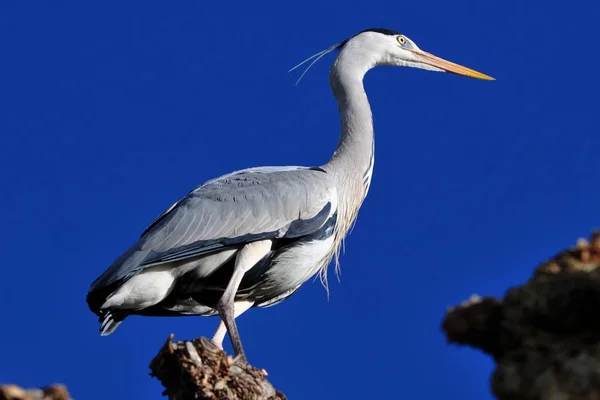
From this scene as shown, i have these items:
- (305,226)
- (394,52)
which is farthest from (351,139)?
(394,52)

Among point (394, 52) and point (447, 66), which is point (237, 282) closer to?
point (394, 52)

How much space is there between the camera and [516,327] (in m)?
3.42

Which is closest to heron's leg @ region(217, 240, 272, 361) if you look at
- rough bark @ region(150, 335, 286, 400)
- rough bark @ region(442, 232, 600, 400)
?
rough bark @ region(150, 335, 286, 400)

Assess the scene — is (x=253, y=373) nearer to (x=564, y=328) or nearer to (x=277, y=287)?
(x=277, y=287)

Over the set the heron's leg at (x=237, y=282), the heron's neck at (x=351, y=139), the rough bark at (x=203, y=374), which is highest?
the heron's neck at (x=351, y=139)

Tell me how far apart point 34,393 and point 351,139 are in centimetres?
622

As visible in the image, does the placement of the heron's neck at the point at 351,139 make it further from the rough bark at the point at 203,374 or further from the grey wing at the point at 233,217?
the rough bark at the point at 203,374

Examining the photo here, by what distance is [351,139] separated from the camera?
980 centimetres

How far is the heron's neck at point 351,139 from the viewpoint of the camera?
944 centimetres

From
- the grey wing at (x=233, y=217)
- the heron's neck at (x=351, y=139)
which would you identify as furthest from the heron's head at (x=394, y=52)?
the grey wing at (x=233, y=217)

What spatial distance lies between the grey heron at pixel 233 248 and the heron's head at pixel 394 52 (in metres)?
1.72

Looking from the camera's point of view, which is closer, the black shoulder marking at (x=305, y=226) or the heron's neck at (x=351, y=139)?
the black shoulder marking at (x=305, y=226)

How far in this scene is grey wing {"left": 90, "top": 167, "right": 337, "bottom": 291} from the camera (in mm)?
8531

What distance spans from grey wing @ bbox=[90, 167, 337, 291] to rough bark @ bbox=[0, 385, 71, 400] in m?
4.35
